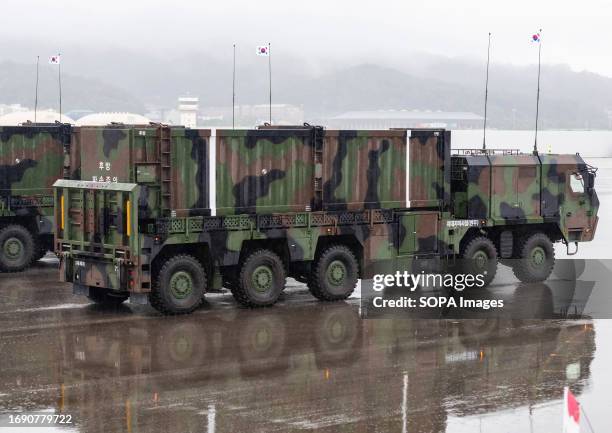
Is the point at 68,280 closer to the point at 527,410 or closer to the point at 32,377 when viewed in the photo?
the point at 32,377

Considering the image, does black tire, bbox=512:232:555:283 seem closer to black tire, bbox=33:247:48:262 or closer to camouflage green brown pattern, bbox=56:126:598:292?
camouflage green brown pattern, bbox=56:126:598:292

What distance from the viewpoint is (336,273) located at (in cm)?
1864

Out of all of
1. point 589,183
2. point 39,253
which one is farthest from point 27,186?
point 589,183

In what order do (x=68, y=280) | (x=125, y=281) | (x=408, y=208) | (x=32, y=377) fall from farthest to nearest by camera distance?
1. (x=408, y=208)
2. (x=68, y=280)
3. (x=125, y=281)
4. (x=32, y=377)

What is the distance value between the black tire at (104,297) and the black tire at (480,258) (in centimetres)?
598

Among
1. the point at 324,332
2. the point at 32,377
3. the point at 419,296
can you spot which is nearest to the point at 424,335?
the point at 324,332

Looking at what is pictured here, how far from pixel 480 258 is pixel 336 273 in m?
2.99

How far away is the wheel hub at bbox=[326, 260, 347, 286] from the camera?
18562mm

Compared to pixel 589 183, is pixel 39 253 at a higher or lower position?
lower

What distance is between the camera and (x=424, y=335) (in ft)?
50.6

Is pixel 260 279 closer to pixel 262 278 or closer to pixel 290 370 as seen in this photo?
pixel 262 278

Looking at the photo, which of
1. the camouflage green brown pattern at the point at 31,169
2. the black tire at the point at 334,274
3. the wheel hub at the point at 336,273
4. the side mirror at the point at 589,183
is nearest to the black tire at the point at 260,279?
the black tire at the point at 334,274

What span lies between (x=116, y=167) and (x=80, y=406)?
6.24 meters

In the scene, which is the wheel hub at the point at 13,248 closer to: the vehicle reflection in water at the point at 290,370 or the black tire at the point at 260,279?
the black tire at the point at 260,279
